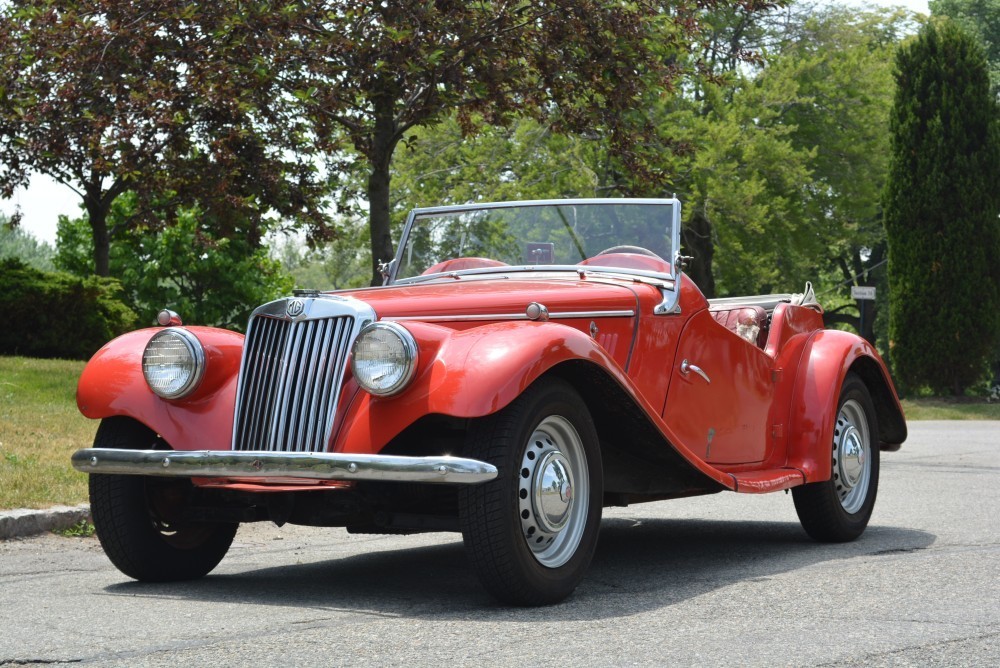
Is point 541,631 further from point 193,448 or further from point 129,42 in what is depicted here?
point 129,42

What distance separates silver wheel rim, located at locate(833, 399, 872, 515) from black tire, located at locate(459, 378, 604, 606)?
265 centimetres

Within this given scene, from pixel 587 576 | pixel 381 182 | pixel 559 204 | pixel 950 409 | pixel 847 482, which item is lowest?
pixel 950 409

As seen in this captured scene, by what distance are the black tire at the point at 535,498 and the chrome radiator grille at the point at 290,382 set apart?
0.66 metres

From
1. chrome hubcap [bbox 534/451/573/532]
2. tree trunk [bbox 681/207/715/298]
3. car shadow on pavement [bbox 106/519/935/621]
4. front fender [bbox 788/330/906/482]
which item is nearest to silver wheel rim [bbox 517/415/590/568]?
chrome hubcap [bbox 534/451/573/532]

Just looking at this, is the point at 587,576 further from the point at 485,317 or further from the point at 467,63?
the point at 467,63

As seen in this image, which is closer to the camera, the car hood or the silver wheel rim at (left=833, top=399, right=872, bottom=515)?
the car hood

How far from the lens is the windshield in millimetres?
6801

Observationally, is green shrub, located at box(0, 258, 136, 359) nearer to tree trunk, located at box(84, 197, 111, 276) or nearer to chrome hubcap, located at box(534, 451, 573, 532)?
tree trunk, located at box(84, 197, 111, 276)

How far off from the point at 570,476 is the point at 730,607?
80 cm

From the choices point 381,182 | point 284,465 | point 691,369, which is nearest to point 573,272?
point 691,369

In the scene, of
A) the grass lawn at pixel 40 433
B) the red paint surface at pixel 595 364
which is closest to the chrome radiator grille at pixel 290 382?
the red paint surface at pixel 595 364

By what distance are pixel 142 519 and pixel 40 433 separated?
5.77 meters

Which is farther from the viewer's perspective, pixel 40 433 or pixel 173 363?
pixel 40 433

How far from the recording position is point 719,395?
21.9ft
